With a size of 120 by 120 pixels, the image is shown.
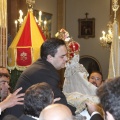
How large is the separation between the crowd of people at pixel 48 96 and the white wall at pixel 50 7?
33.9 ft

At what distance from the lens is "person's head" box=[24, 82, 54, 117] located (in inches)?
90.0

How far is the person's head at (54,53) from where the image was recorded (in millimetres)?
2994

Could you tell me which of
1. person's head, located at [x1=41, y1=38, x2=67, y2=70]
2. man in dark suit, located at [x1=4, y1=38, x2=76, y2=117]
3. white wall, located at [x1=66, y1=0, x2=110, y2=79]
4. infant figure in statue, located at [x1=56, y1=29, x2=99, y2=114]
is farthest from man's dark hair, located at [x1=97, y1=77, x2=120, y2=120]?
white wall, located at [x1=66, y1=0, x2=110, y2=79]

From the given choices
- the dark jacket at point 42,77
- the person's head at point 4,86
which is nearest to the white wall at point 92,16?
the person's head at point 4,86

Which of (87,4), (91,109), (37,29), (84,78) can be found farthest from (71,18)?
(91,109)

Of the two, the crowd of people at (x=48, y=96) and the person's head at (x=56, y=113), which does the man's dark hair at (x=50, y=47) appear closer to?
the crowd of people at (x=48, y=96)

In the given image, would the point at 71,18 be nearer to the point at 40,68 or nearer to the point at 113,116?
the point at 40,68

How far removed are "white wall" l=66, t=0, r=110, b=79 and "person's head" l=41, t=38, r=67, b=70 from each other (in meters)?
12.4

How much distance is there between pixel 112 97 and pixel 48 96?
2.95 feet

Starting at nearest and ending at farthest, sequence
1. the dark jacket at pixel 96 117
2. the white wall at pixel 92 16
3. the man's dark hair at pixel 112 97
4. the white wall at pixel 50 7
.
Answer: the man's dark hair at pixel 112 97
the dark jacket at pixel 96 117
the white wall at pixel 50 7
the white wall at pixel 92 16

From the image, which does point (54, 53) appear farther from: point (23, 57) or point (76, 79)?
point (23, 57)

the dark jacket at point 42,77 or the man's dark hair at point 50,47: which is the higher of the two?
the man's dark hair at point 50,47

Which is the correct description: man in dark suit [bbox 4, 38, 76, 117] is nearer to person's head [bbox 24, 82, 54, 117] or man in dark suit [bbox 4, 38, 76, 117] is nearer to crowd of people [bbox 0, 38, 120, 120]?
crowd of people [bbox 0, 38, 120, 120]

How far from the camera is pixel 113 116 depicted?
56.9 inches
